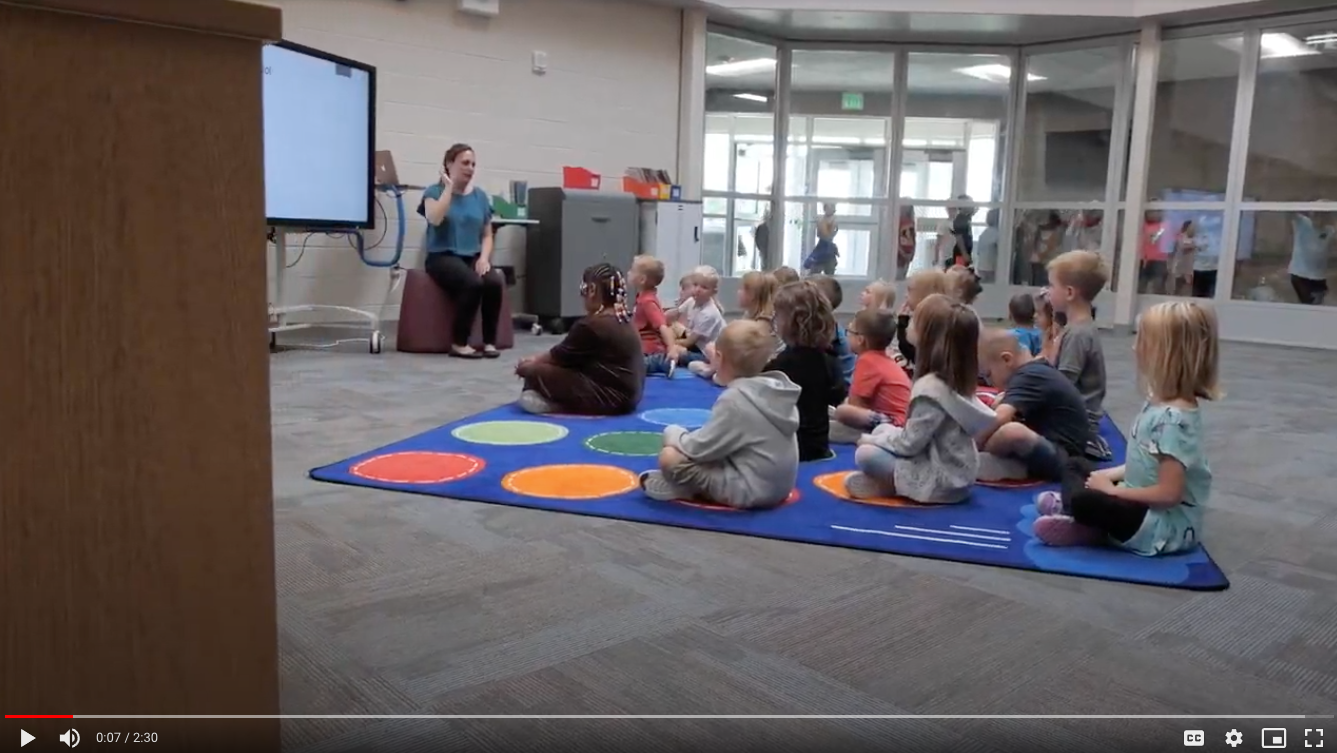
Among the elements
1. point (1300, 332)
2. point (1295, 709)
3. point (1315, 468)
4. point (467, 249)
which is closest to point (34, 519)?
point (1295, 709)

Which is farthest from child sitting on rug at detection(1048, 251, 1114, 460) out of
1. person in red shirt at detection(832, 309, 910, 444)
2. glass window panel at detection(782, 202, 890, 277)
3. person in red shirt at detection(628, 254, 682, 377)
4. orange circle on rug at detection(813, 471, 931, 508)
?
glass window panel at detection(782, 202, 890, 277)

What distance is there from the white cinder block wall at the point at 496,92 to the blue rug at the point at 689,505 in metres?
3.37

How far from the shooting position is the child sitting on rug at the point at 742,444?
2.46 meters

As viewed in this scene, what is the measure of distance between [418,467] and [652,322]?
7.37ft

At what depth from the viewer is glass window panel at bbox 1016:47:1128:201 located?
8.66 meters

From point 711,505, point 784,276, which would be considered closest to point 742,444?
point 711,505

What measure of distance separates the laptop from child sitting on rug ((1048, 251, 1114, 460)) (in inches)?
161

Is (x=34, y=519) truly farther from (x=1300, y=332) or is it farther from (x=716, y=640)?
(x=1300, y=332)

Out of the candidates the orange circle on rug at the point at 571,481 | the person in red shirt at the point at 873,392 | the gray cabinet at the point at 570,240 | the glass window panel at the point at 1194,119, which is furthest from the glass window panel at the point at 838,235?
the orange circle on rug at the point at 571,481

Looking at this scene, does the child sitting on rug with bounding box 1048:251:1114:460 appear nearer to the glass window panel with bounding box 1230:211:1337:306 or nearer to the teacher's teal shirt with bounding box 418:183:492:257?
the teacher's teal shirt with bounding box 418:183:492:257

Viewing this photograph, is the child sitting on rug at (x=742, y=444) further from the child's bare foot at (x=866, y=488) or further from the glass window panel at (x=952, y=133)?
the glass window panel at (x=952, y=133)

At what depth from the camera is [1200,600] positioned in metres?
1.95

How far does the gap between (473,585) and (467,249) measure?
148 inches
